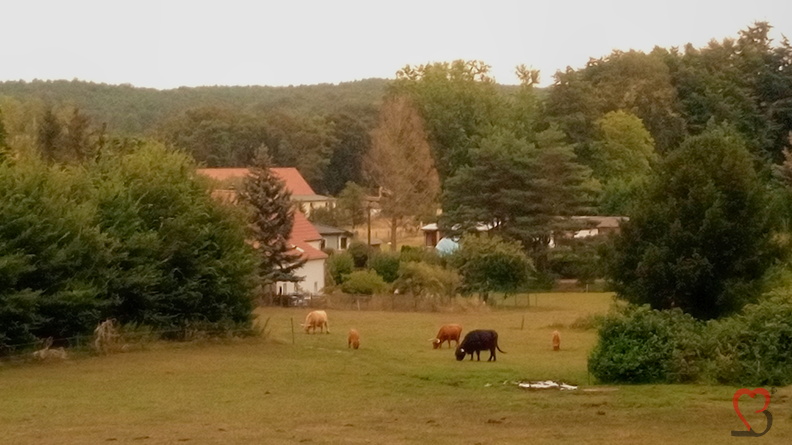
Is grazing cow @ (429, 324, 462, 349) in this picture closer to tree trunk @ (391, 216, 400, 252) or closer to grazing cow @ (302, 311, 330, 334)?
grazing cow @ (302, 311, 330, 334)

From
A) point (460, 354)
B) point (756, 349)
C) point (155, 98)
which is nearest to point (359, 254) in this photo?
point (460, 354)

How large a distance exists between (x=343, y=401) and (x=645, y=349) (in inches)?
290

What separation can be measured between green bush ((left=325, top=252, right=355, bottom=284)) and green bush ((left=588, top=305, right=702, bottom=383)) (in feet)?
139

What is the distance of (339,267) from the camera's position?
231ft

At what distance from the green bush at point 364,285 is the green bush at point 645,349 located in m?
36.9

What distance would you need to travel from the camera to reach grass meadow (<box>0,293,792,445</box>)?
749 inches

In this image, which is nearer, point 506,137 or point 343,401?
point 343,401

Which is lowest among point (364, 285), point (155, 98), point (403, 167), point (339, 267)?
point (364, 285)

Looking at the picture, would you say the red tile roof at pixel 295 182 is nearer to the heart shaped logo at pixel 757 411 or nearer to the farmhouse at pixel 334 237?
the farmhouse at pixel 334 237

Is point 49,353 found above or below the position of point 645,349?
below

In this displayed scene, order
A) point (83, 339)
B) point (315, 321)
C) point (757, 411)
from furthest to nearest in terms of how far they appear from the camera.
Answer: point (315, 321), point (83, 339), point (757, 411)

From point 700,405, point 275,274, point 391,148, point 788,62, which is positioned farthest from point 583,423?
point 788,62

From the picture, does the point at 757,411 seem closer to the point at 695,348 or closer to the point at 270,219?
the point at 695,348

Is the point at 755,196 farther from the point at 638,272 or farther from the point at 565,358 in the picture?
the point at 565,358
